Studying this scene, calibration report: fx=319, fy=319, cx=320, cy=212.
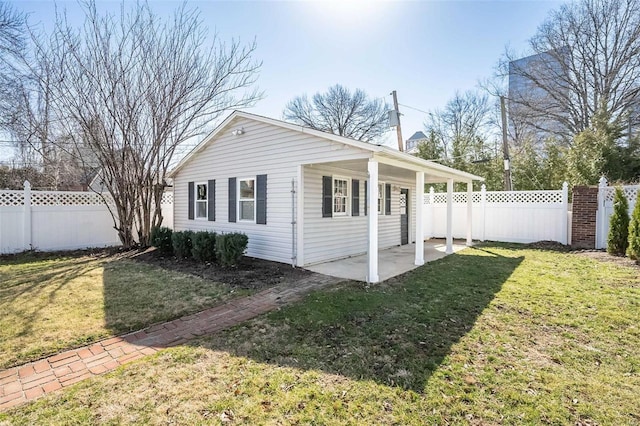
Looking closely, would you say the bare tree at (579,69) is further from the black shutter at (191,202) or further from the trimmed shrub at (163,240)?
the trimmed shrub at (163,240)

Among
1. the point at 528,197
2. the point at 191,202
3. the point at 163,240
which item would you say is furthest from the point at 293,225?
the point at 528,197

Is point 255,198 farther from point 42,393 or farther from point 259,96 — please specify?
point 42,393

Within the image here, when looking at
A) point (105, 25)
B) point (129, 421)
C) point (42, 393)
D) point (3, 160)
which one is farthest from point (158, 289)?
point (3, 160)

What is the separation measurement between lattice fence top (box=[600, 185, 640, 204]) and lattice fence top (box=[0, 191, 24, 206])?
56.1 ft

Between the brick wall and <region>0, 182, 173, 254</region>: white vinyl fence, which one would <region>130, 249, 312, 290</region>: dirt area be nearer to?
<region>0, 182, 173, 254</region>: white vinyl fence

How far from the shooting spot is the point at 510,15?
35.2 ft

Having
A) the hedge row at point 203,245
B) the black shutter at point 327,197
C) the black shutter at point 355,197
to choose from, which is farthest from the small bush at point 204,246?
the black shutter at point 355,197

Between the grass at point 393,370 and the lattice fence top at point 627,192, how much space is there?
20.2 feet

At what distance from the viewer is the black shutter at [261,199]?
7965mm

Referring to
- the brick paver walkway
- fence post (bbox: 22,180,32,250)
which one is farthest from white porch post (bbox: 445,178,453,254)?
fence post (bbox: 22,180,32,250)

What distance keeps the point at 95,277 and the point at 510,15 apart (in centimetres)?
1422

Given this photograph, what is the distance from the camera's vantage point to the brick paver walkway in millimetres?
2777

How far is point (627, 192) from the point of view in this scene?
9383mm

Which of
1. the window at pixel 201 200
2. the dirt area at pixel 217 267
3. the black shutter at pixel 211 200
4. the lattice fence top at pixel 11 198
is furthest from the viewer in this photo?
the window at pixel 201 200
